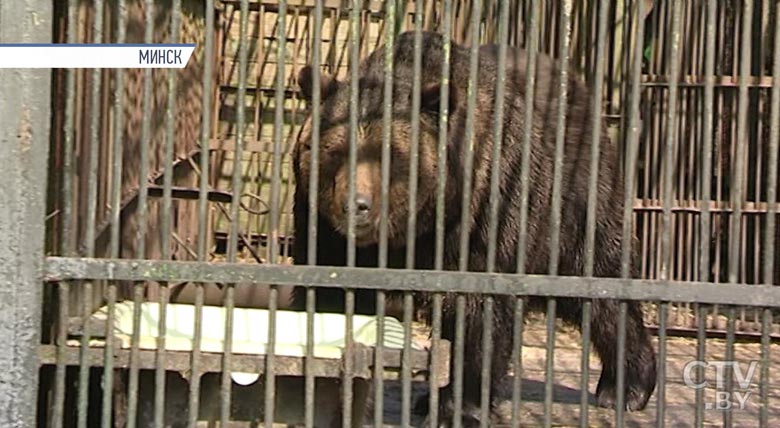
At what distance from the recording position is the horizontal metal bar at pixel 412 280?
3.51 metres

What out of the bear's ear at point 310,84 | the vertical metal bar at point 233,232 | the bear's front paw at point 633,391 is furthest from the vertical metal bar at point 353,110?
the bear's front paw at point 633,391

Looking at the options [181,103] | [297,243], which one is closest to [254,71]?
[181,103]

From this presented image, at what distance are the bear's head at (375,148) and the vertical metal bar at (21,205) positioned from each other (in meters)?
1.44

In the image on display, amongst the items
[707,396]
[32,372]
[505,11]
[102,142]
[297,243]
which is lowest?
[707,396]

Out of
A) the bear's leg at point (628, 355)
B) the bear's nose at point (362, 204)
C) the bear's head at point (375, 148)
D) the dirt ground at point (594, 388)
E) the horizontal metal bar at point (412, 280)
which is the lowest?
the dirt ground at point (594, 388)

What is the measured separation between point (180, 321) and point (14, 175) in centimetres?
85

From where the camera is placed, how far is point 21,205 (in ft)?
11.6

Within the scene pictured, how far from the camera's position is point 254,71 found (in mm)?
9789

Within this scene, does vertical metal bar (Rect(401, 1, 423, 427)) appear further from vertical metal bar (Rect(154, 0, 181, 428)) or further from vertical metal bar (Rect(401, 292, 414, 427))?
vertical metal bar (Rect(154, 0, 181, 428))

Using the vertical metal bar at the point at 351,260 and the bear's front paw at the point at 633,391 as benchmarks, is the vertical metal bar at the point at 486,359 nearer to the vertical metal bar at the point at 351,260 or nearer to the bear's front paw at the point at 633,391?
the vertical metal bar at the point at 351,260

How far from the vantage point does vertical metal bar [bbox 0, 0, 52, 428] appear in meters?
3.53

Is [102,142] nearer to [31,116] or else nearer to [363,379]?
[31,116]

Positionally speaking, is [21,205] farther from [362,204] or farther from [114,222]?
[362,204]

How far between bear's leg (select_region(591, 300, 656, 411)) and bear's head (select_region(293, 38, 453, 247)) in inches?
47.3
